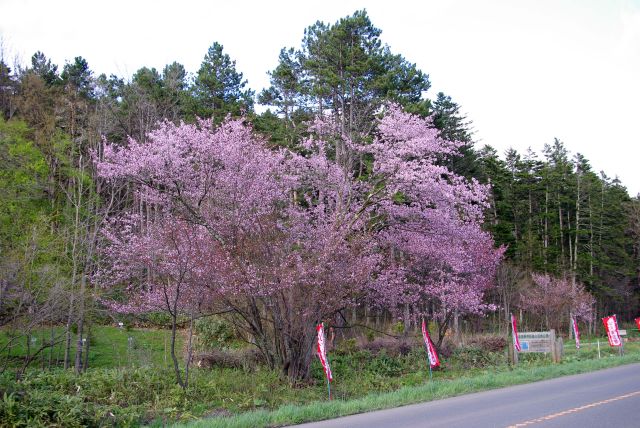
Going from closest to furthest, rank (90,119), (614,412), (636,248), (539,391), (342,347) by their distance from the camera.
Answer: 1. (614,412)
2. (539,391)
3. (342,347)
4. (90,119)
5. (636,248)

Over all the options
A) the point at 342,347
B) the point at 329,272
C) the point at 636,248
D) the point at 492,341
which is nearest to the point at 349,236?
the point at 329,272

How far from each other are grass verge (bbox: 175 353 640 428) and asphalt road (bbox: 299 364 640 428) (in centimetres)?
39

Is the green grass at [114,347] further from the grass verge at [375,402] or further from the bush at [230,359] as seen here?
the grass verge at [375,402]

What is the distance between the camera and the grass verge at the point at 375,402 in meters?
9.79

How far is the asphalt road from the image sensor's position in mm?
8781

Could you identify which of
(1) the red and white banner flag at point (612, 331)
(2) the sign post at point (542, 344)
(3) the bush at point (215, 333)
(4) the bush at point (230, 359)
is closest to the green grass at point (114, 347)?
(3) the bush at point (215, 333)

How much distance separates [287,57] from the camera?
34.2m

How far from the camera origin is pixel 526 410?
9.90 meters

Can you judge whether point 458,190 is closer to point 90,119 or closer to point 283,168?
point 283,168

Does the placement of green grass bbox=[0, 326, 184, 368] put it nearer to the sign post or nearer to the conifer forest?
the conifer forest

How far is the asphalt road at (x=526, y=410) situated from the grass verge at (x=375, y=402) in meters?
0.39

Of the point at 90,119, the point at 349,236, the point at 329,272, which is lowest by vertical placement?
the point at 329,272

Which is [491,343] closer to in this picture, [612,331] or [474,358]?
[474,358]

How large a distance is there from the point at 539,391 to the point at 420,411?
3962 millimetres
